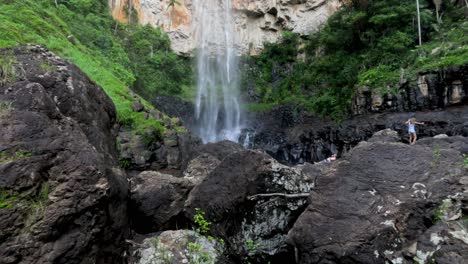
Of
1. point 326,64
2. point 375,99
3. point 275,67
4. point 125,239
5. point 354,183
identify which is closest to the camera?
point 354,183

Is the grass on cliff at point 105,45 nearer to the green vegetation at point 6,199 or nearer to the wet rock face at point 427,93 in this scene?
the green vegetation at point 6,199

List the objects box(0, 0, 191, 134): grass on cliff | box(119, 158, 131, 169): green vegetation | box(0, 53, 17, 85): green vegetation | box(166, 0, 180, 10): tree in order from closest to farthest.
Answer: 1. box(0, 53, 17, 85): green vegetation
2. box(119, 158, 131, 169): green vegetation
3. box(0, 0, 191, 134): grass on cliff
4. box(166, 0, 180, 10): tree

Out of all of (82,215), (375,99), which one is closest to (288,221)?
(82,215)

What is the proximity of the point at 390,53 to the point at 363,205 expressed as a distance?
19836 mm

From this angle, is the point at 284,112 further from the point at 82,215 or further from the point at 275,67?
the point at 82,215

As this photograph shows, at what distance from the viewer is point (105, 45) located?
23375 mm

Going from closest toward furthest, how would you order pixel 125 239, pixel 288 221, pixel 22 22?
pixel 125 239 < pixel 288 221 < pixel 22 22

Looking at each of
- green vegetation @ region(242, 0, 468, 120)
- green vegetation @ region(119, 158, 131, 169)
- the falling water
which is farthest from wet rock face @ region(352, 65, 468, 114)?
green vegetation @ region(119, 158, 131, 169)

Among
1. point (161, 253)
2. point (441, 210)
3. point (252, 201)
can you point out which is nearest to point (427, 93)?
point (252, 201)

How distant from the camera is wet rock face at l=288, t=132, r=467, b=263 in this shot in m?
3.43

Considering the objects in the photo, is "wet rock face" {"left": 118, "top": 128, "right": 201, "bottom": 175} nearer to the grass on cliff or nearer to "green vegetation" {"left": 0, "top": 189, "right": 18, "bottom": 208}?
the grass on cliff

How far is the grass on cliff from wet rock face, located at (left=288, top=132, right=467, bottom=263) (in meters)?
10.2

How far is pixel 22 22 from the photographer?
1484 cm

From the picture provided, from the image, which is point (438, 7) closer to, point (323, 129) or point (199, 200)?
point (323, 129)
